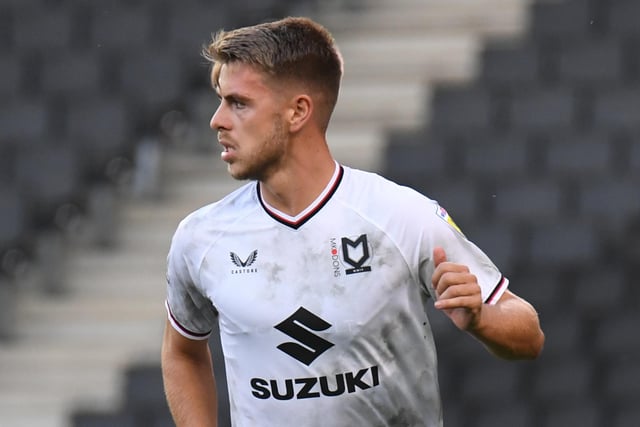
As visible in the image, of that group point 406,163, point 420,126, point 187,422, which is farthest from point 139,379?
point 187,422

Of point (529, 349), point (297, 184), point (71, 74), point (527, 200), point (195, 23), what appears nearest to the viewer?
point (529, 349)

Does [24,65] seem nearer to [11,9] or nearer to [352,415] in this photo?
[11,9]

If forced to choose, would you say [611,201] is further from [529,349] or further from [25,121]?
[529,349]

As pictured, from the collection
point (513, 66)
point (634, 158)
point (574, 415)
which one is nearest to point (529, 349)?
point (574, 415)

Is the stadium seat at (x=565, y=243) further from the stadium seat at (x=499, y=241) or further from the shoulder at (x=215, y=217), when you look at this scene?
the shoulder at (x=215, y=217)

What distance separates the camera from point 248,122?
10.3 ft

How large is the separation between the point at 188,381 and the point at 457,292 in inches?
32.8

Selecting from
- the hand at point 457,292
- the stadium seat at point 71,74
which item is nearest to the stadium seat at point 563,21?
the stadium seat at point 71,74

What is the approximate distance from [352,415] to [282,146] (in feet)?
1.97

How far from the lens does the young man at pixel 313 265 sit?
312 centimetres

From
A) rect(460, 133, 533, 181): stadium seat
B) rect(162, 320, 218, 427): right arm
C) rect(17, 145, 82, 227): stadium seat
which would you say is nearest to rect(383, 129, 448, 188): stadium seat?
rect(460, 133, 533, 181): stadium seat

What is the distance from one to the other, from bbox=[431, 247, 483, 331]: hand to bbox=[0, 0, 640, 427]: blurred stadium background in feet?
11.5

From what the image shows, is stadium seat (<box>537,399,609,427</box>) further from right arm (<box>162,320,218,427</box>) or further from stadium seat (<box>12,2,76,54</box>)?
stadium seat (<box>12,2,76,54</box>)

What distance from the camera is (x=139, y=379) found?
6613 mm
